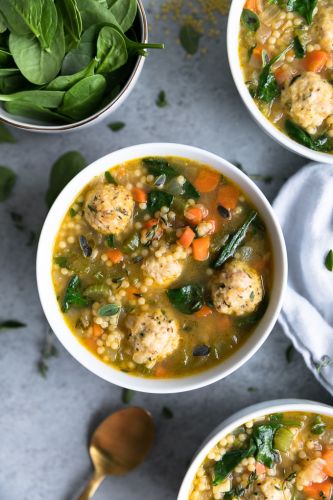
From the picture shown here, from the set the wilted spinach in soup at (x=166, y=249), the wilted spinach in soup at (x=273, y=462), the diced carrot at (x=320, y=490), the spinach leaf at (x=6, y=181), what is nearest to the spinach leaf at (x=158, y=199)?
the wilted spinach in soup at (x=166, y=249)

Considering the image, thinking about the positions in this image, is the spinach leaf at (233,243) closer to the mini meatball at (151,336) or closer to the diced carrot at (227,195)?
the diced carrot at (227,195)

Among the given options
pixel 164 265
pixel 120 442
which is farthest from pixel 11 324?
pixel 164 265

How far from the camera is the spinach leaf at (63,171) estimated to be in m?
4.09

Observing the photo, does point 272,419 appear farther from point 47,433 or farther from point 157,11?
point 157,11

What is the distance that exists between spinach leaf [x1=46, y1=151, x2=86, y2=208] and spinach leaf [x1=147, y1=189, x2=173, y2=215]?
0.68m

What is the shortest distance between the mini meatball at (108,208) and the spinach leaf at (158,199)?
0.13m

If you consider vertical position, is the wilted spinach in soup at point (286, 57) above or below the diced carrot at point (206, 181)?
above

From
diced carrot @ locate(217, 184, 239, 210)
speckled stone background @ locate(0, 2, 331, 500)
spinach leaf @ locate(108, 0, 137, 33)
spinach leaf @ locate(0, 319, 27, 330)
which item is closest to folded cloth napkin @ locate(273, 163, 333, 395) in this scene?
speckled stone background @ locate(0, 2, 331, 500)

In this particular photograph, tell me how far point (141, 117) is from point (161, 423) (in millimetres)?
2057

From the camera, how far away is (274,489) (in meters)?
3.72

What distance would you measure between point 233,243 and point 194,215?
0.92 feet

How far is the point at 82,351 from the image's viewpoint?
365 centimetres

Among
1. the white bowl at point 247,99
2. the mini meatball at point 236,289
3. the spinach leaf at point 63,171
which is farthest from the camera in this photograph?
the spinach leaf at point 63,171

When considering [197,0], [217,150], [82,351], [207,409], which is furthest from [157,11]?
[207,409]
